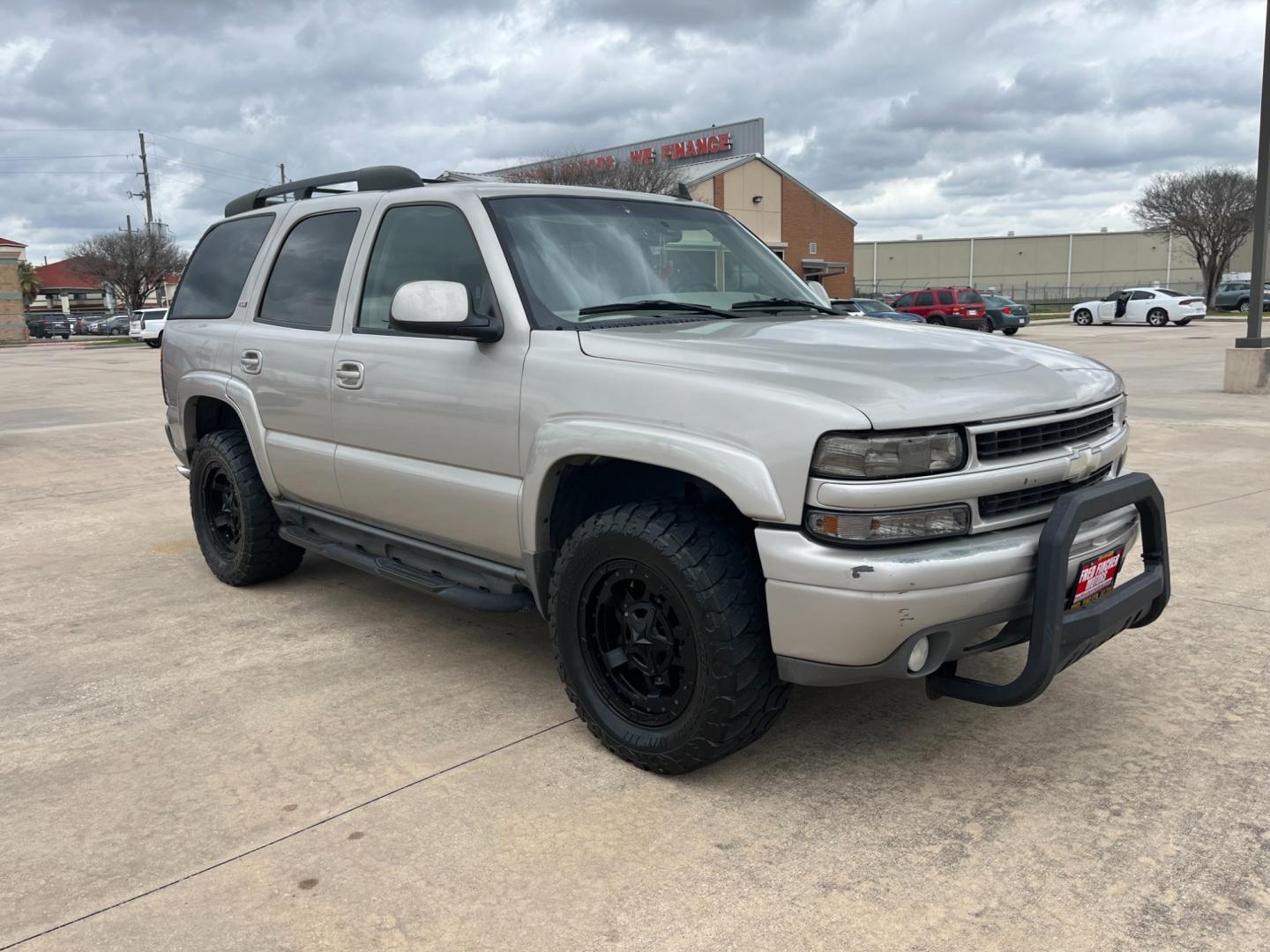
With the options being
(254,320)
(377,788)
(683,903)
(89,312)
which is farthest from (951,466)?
(89,312)

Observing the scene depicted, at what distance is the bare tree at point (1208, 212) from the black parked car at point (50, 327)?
5794cm

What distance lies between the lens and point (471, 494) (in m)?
3.66

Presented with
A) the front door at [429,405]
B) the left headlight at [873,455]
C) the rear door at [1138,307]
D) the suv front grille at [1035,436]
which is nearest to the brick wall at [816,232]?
the rear door at [1138,307]

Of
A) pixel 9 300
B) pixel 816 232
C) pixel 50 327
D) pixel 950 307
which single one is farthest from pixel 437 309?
pixel 50 327

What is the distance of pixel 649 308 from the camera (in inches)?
145

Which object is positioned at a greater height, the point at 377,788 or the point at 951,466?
the point at 951,466

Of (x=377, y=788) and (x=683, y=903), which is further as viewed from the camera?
(x=377, y=788)

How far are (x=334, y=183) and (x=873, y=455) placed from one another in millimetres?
3233

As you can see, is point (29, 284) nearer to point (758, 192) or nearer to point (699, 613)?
point (758, 192)

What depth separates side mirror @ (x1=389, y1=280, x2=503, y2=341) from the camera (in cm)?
339

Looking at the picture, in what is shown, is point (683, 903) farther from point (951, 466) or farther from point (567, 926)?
point (951, 466)

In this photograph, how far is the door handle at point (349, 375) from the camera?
4102 millimetres

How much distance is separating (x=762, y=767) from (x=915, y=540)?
97 cm

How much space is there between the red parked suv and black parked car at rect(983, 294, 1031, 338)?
0.63ft
